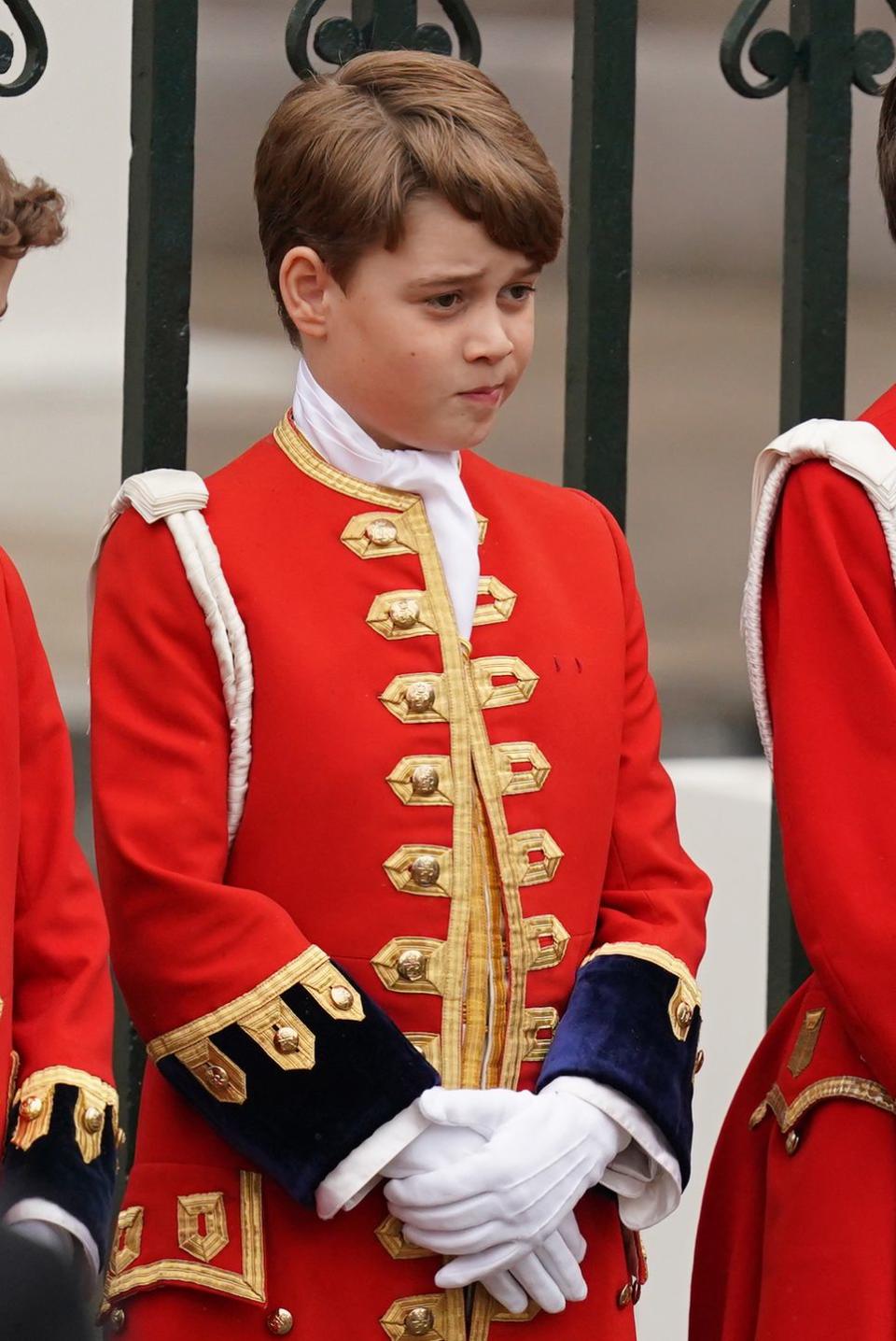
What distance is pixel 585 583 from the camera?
220 cm

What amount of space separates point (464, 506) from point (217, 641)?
314 mm

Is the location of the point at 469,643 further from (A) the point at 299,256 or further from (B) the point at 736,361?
→ (B) the point at 736,361

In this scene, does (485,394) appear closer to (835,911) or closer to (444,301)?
(444,301)

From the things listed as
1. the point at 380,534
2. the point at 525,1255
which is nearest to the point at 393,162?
the point at 380,534

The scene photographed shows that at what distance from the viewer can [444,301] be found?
2.03 meters

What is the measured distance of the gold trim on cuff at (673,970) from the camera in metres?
2.08

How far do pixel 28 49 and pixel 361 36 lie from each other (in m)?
0.38

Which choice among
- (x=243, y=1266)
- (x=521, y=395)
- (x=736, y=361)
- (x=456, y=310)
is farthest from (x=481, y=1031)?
(x=736, y=361)

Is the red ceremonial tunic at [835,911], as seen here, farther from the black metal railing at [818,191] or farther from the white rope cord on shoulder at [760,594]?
the black metal railing at [818,191]

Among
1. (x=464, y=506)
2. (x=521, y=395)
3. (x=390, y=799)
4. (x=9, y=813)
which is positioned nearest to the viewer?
(x=9, y=813)

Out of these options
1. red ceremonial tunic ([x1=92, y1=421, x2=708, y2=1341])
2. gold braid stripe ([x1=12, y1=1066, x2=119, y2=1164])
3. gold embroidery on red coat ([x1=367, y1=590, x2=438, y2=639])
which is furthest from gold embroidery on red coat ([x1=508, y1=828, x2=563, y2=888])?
gold braid stripe ([x1=12, y1=1066, x2=119, y2=1164])

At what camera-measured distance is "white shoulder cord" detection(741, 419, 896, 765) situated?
82.6 inches

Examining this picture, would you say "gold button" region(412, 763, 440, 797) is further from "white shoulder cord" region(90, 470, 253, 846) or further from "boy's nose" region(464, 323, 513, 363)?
"boy's nose" region(464, 323, 513, 363)

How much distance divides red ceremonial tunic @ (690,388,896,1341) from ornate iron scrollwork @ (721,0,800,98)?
0.63 metres
